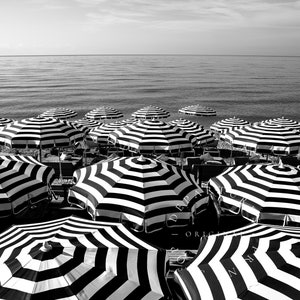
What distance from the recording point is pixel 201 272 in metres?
5.09

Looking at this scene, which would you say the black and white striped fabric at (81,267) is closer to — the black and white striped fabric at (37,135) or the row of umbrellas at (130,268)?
the row of umbrellas at (130,268)

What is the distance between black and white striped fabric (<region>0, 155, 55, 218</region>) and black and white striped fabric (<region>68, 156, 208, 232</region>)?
96 centimetres

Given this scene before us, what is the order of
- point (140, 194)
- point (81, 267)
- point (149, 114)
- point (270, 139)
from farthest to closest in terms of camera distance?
point (149, 114), point (270, 139), point (140, 194), point (81, 267)

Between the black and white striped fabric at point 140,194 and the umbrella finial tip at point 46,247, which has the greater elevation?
the umbrella finial tip at point 46,247

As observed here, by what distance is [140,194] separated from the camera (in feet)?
25.5

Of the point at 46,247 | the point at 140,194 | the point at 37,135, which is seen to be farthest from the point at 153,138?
the point at 46,247

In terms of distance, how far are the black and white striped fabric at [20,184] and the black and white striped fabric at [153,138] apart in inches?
178

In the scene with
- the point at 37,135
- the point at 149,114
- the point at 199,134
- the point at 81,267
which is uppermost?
the point at 37,135

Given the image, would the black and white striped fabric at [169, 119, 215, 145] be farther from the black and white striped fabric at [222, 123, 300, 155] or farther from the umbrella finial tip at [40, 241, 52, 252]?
the umbrella finial tip at [40, 241, 52, 252]

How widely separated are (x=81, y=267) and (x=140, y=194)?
10.3 feet

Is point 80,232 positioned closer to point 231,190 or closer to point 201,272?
point 201,272

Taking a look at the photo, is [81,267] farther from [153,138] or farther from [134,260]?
[153,138]

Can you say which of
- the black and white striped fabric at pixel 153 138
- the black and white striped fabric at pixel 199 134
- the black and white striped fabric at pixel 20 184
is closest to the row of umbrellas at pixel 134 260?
the black and white striped fabric at pixel 20 184

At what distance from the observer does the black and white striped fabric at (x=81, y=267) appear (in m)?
4.46
